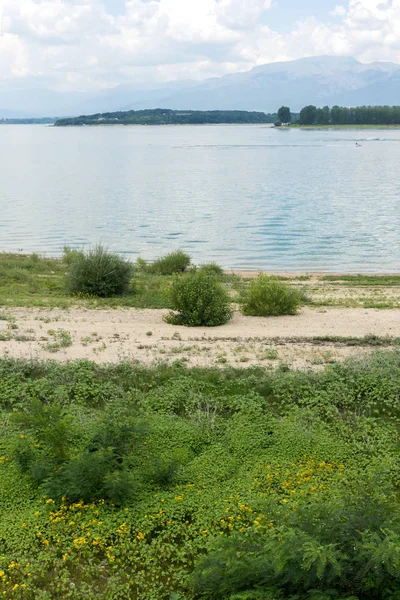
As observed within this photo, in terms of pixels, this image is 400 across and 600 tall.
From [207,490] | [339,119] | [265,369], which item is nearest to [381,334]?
[265,369]

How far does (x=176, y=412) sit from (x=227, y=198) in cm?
5246

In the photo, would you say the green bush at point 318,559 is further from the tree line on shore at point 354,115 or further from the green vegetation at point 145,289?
the tree line on shore at point 354,115

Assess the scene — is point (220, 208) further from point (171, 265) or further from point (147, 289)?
point (147, 289)

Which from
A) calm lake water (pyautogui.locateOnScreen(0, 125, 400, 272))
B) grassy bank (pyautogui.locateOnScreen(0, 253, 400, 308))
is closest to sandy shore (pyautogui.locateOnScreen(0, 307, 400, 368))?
grassy bank (pyautogui.locateOnScreen(0, 253, 400, 308))

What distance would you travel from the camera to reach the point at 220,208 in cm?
5512

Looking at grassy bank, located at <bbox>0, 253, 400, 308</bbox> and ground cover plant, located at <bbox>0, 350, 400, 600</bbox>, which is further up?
ground cover plant, located at <bbox>0, 350, 400, 600</bbox>

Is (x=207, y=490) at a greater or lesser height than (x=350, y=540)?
lesser

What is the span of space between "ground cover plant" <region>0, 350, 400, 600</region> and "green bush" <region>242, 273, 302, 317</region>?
678 centimetres

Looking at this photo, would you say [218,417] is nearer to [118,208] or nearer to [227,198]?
[118,208]

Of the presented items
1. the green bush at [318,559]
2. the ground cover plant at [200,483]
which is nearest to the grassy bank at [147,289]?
the ground cover plant at [200,483]

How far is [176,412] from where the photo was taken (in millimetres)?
10109

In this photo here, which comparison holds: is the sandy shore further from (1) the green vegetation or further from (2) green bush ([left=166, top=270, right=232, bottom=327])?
(1) the green vegetation

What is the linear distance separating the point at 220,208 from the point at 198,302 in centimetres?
3944

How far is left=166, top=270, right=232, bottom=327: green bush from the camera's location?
→ 16.7 m
